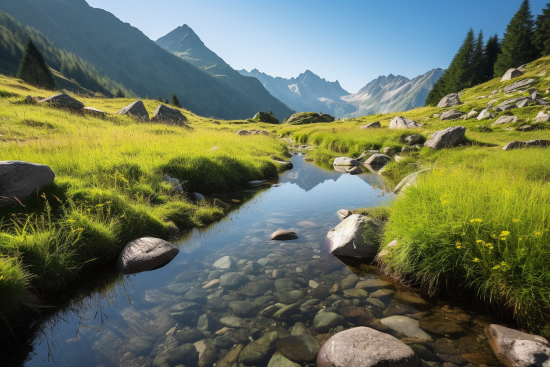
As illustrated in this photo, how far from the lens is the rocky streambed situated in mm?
3357

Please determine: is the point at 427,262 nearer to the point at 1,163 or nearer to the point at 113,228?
the point at 113,228

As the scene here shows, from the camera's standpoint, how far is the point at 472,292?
4.21 meters

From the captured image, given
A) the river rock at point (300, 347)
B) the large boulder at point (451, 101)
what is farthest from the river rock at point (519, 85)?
the river rock at point (300, 347)

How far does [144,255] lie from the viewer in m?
5.56

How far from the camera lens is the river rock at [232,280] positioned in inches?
197

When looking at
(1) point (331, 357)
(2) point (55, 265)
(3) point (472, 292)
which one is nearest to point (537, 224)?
(3) point (472, 292)

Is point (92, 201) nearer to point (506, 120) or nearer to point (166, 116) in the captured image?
point (166, 116)

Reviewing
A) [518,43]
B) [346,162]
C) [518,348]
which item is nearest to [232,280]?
[518,348]

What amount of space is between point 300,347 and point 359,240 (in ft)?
10.4

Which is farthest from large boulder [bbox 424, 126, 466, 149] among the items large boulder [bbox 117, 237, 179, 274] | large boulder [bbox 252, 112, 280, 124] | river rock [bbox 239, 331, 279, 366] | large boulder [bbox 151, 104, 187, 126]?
large boulder [bbox 252, 112, 280, 124]

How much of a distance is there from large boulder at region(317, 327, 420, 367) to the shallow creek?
1.05ft

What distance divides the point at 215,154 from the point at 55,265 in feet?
29.3

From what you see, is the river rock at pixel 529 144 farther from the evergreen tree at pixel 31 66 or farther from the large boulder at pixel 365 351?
the evergreen tree at pixel 31 66

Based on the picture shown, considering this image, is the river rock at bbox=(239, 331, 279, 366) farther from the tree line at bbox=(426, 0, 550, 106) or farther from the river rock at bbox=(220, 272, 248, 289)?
the tree line at bbox=(426, 0, 550, 106)
